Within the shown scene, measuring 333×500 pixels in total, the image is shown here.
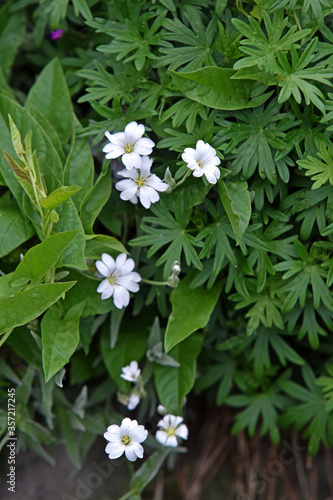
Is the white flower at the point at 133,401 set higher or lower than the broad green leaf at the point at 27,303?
lower

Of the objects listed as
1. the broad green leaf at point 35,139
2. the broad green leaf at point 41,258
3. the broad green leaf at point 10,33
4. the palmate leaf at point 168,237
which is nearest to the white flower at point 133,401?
the palmate leaf at point 168,237

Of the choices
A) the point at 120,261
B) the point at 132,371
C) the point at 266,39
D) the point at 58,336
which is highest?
the point at 266,39

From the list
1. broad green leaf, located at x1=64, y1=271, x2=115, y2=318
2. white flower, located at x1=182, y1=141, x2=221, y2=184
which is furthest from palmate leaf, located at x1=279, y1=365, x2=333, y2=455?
white flower, located at x1=182, y1=141, x2=221, y2=184

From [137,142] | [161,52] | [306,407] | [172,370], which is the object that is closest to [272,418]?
[306,407]

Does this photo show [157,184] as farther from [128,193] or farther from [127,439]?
[127,439]

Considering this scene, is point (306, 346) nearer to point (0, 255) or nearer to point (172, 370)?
point (172, 370)

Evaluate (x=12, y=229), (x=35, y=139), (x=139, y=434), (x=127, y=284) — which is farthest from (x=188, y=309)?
(x=35, y=139)

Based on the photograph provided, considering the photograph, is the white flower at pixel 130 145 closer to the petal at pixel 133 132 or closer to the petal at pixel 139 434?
the petal at pixel 133 132
